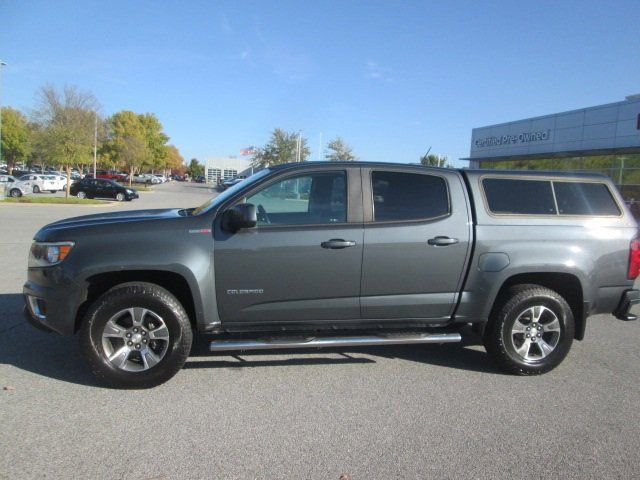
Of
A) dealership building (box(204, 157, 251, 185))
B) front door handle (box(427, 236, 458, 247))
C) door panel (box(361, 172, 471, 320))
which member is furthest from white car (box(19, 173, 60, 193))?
dealership building (box(204, 157, 251, 185))

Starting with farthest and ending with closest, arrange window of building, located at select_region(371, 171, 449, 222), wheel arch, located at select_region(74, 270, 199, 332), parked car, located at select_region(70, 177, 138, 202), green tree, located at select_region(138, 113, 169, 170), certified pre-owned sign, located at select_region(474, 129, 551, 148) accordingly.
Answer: green tree, located at select_region(138, 113, 169, 170) < parked car, located at select_region(70, 177, 138, 202) < certified pre-owned sign, located at select_region(474, 129, 551, 148) < window of building, located at select_region(371, 171, 449, 222) < wheel arch, located at select_region(74, 270, 199, 332)

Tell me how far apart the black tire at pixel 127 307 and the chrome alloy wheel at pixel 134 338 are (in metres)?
0.03

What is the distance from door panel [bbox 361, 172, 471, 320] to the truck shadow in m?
0.69

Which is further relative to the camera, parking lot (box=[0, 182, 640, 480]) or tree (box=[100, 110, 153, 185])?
tree (box=[100, 110, 153, 185])

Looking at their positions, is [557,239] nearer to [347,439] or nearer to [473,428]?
[473,428]

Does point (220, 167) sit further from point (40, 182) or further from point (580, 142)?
point (580, 142)

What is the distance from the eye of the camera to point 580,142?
2392 cm

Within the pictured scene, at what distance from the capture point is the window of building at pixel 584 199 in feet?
15.2

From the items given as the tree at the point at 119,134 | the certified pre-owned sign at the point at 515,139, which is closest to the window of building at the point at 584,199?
the certified pre-owned sign at the point at 515,139

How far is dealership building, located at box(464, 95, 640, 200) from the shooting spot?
70.0ft

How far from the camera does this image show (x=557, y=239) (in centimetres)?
443

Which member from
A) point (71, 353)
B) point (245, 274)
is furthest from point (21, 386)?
point (245, 274)

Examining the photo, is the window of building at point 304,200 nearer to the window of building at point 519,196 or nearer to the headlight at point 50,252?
the window of building at point 519,196

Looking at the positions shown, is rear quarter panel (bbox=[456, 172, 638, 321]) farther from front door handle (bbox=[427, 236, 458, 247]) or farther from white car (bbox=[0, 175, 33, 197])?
white car (bbox=[0, 175, 33, 197])
